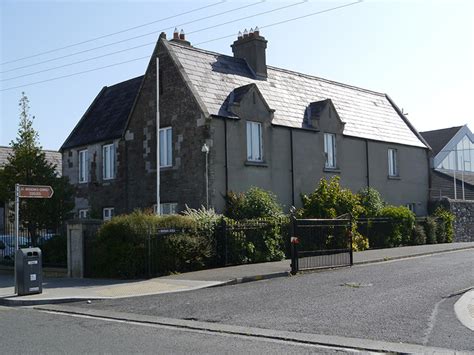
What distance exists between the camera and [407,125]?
34312mm

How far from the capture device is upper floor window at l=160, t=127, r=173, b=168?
24109 millimetres

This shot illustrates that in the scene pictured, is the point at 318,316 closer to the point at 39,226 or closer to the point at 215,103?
the point at 215,103

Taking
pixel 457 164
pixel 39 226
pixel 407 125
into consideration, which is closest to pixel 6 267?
pixel 39 226

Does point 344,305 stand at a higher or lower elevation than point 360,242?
lower

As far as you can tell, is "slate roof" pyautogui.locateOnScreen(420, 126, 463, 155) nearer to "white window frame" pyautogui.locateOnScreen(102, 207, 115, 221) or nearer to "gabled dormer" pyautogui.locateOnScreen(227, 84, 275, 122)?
"gabled dormer" pyautogui.locateOnScreen(227, 84, 275, 122)

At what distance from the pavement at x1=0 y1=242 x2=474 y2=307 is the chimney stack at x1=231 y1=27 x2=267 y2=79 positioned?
10979mm

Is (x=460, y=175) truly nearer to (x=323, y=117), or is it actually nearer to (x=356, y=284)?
(x=323, y=117)

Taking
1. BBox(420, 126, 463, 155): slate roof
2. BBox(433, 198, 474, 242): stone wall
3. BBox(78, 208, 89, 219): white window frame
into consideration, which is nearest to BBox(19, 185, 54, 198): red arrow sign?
BBox(78, 208, 89, 219): white window frame

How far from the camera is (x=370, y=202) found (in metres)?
27.0

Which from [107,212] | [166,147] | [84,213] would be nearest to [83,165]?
[84,213]

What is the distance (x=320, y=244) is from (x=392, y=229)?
28.2 ft

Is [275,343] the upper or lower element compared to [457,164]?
lower

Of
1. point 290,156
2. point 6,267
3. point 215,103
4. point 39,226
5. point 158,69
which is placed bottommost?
point 6,267

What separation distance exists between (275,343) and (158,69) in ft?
56.9
